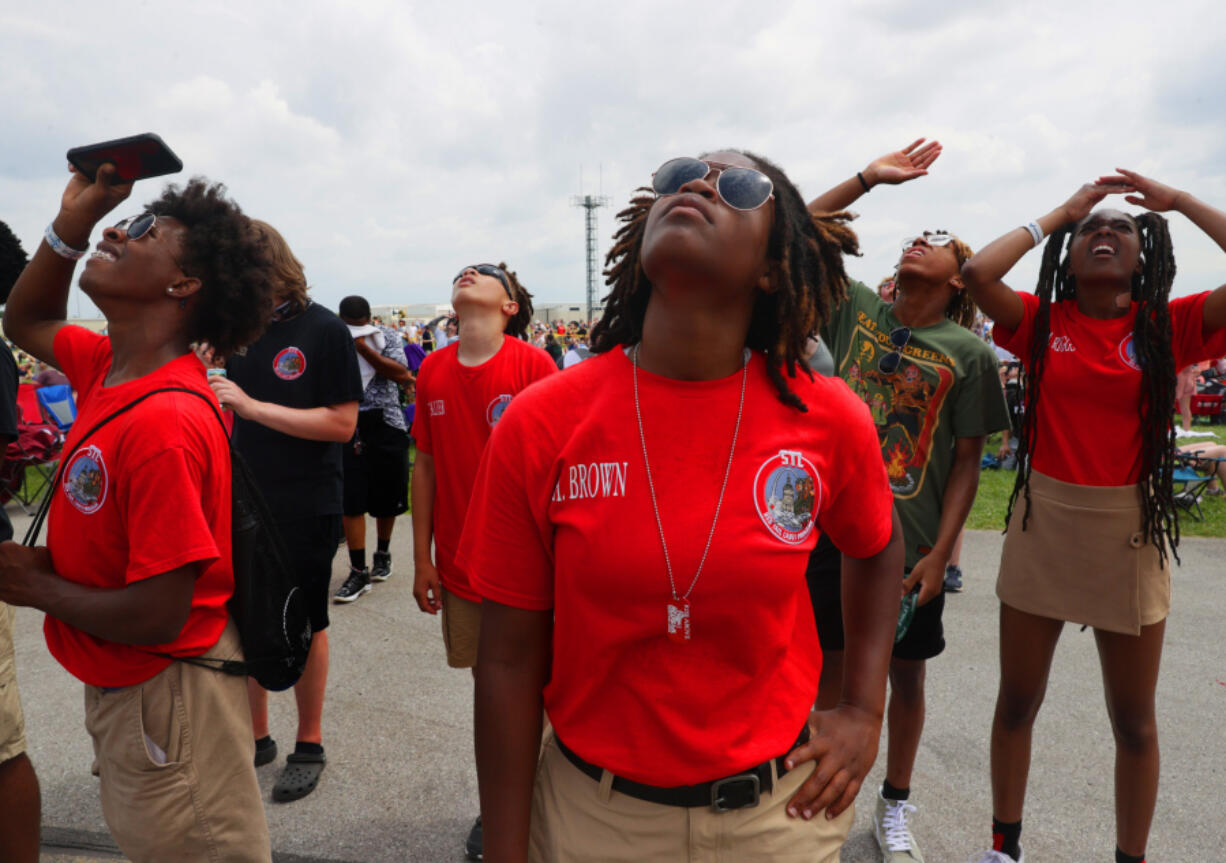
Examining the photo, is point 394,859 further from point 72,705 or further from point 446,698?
point 72,705

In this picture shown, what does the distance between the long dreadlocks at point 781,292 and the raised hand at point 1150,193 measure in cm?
173

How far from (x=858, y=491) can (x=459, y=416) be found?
2.07 m

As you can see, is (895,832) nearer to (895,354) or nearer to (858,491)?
(895,354)

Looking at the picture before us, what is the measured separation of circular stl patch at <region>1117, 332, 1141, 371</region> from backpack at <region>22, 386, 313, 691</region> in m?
2.76

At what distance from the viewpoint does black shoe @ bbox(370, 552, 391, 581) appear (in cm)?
641

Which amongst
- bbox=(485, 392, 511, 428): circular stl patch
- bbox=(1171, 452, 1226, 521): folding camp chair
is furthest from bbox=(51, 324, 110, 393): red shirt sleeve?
bbox=(1171, 452, 1226, 521): folding camp chair

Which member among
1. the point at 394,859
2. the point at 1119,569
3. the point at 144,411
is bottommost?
the point at 394,859

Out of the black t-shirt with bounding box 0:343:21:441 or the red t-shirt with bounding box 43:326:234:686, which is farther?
the black t-shirt with bounding box 0:343:21:441

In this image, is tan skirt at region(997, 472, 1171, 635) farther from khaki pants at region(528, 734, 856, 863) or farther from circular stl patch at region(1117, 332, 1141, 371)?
khaki pants at region(528, 734, 856, 863)

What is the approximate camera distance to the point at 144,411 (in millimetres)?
1897

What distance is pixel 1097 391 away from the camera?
2701 mm

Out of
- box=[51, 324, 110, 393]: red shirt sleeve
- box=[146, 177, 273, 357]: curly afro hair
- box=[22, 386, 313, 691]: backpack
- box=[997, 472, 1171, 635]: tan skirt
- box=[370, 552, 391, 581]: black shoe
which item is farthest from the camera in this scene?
box=[370, 552, 391, 581]: black shoe

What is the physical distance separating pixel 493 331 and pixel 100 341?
143cm

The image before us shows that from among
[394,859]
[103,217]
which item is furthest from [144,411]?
[394,859]
